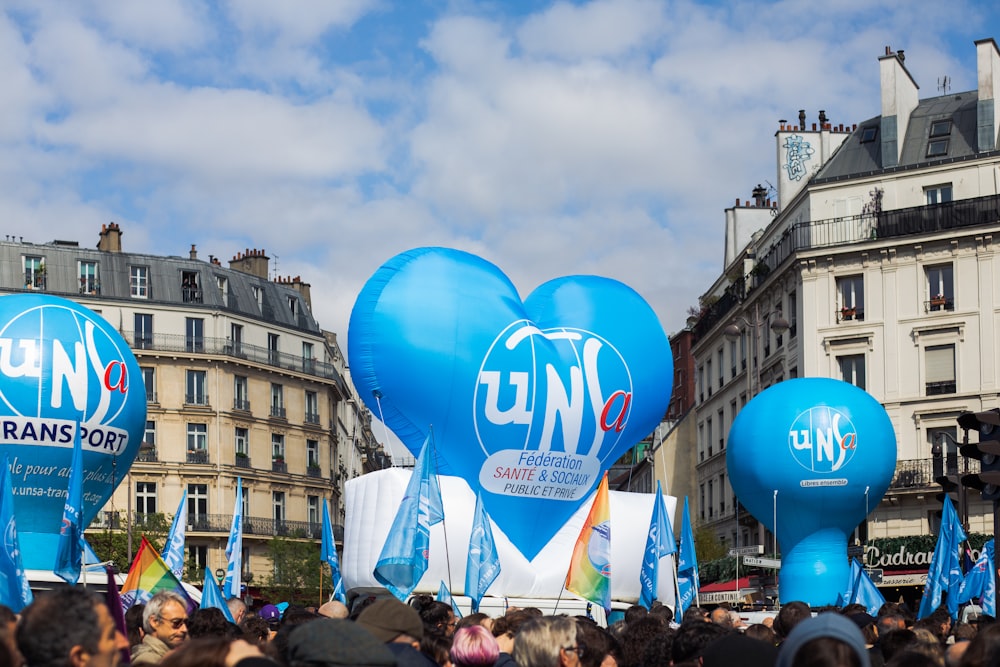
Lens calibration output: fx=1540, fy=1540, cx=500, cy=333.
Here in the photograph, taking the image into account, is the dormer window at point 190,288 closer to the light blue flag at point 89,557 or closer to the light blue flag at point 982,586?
the light blue flag at point 89,557

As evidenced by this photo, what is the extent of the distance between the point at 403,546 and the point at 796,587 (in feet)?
40.8

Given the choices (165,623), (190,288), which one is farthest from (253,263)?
(165,623)

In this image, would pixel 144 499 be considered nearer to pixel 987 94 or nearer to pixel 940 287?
pixel 940 287

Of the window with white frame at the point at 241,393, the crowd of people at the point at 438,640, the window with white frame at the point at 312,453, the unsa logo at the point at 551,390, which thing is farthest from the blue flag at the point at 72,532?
the window with white frame at the point at 312,453

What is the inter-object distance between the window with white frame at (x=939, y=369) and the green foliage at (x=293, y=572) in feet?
84.6

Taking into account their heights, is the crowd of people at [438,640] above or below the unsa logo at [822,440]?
below

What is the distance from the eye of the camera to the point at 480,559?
1595cm

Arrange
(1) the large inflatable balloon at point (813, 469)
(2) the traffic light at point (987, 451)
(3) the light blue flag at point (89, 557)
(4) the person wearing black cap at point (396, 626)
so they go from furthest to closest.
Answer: (1) the large inflatable balloon at point (813, 469)
(3) the light blue flag at point (89, 557)
(2) the traffic light at point (987, 451)
(4) the person wearing black cap at point (396, 626)

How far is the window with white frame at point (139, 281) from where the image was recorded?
205 feet

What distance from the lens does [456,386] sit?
18.5 metres

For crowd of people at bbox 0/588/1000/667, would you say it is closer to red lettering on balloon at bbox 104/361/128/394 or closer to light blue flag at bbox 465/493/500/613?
light blue flag at bbox 465/493/500/613

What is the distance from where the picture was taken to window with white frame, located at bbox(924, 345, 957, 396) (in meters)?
43.8

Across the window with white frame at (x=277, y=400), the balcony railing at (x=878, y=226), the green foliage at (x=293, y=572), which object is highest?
the balcony railing at (x=878, y=226)

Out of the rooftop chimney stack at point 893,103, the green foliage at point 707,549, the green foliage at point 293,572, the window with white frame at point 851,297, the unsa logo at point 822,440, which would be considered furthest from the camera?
the green foliage at point 293,572
